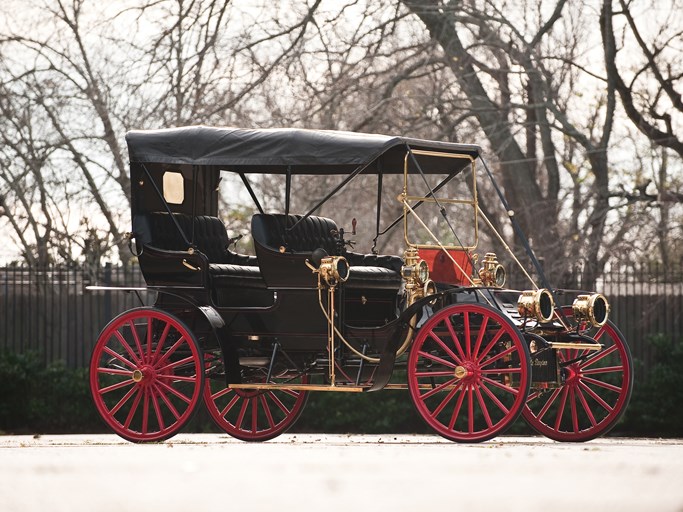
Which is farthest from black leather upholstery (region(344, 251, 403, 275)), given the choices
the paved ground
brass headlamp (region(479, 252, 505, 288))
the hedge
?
the hedge

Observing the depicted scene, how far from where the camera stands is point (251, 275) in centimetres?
1115

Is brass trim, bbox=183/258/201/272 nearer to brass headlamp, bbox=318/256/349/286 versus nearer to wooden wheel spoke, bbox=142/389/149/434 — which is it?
wooden wheel spoke, bbox=142/389/149/434

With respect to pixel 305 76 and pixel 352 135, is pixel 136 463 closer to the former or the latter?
pixel 352 135

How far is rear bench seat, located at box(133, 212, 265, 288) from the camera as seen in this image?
11.0 metres

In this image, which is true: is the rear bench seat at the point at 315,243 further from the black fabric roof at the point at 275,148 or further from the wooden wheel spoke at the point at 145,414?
the wooden wheel spoke at the point at 145,414

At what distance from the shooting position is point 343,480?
277 inches

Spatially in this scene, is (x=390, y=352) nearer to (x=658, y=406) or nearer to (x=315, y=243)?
(x=315, y=243)

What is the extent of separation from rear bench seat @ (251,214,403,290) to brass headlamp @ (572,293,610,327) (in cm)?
142

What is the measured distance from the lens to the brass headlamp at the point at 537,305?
984 cm

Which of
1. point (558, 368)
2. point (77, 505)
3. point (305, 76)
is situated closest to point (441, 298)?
point (558, 368)

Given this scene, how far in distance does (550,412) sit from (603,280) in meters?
2.41

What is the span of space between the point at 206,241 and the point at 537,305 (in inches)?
131

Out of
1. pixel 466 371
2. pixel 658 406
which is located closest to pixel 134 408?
pixel 466 371

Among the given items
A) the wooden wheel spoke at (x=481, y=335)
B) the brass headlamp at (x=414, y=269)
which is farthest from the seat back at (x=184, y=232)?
the wooden wheel spoke at (x=481, y=335)
